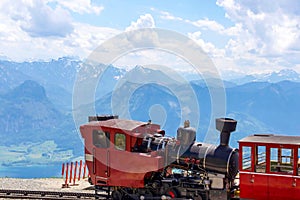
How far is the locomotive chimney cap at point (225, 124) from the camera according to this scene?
12992 millimetres

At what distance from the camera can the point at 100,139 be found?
1397 cm

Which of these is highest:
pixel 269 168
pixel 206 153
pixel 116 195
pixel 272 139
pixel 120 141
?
pixel 272 139

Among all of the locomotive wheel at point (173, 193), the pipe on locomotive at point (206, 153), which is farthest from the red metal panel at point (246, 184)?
the locomotive wheel at point (173, 193)

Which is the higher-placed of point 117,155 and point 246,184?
point 117,155

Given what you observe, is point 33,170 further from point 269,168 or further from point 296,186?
point 296,186

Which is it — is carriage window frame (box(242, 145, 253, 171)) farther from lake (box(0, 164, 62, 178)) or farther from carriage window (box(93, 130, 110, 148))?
lake (box(0, 164, 62, 178))

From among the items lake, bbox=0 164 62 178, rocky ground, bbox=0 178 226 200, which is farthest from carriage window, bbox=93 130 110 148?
lake, bbox=0 164 62 178

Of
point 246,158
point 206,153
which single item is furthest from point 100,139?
point 246,158

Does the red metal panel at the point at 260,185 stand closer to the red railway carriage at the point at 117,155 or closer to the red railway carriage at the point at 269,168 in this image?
the red railway carriage at the point at 269,168

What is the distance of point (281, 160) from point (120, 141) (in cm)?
557

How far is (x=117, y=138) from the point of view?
1368 centimetres

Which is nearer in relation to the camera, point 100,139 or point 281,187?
point 281,187

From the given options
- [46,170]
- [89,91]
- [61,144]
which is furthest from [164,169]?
[61,144]

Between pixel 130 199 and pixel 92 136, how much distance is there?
2.80 m
